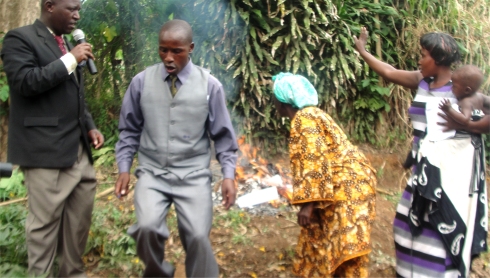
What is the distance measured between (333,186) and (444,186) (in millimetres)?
797

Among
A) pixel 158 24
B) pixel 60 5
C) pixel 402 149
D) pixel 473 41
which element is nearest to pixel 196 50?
pixel 158 24

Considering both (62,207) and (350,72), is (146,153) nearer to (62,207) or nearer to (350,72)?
(62,207)

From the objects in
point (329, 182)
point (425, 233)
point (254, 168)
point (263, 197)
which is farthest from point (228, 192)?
point (254, 168)

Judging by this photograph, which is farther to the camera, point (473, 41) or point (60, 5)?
point (473, 41)

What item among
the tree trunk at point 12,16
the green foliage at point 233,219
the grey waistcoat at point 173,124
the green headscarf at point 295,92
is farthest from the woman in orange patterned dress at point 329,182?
the tree trunk at point 12,16

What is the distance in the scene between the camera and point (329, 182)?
11.2 feet

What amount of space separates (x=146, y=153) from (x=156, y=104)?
348 millimetres

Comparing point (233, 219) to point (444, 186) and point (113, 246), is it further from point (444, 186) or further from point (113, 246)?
point (444, 186)

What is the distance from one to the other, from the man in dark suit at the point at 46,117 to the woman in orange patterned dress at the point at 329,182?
1.57 metres

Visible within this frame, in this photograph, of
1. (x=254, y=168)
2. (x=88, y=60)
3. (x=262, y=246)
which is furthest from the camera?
(x=254, y=168)

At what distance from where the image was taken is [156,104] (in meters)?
3.12

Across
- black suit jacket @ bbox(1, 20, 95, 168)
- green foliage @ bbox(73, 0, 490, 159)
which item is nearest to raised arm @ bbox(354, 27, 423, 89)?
green foliage @ bbox(73, 0, 490, 159)

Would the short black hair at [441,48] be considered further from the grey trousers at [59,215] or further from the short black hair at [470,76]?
the grey trousers at [59,215]

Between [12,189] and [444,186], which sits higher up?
[444,186]
